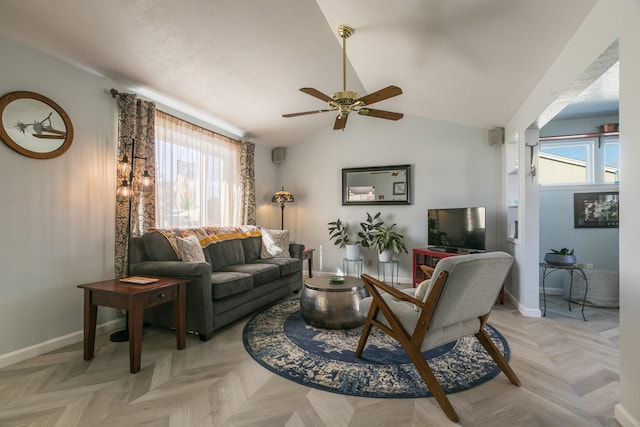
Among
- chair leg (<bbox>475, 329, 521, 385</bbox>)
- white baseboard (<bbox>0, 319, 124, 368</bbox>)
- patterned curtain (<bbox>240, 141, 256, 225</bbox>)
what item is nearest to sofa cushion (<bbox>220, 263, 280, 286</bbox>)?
white baseboard (<bbox>0, 319, 124, 368</bbox>)

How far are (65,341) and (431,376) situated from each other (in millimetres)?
3000

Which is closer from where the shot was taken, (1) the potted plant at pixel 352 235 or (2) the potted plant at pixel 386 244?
(2) the potted plant at pixel 386 244

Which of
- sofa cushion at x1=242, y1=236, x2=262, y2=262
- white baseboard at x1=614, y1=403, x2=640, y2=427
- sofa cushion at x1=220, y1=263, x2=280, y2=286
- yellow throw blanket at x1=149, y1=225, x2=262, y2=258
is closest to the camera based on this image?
white baseboard at x1=614, y1=403, x2=640, y2=427

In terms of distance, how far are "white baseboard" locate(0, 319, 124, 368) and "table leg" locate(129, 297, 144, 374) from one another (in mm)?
930

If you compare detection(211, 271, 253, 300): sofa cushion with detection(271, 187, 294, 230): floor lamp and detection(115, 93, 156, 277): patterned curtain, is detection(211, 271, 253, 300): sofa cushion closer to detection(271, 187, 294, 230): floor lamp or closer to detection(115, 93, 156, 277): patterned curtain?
detection(115, 93, 156, 277): patterned curtain

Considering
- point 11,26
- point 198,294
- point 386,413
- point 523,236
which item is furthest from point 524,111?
point 11,26

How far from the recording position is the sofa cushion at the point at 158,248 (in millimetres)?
3059

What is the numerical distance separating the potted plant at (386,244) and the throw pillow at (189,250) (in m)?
2.75

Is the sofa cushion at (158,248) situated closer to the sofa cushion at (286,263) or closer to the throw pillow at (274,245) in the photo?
the sofa cushion at (286,263)

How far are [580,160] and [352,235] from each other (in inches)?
139

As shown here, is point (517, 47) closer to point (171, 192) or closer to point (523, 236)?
point (523, 236)

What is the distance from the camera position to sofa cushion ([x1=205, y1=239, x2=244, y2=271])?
3.62m

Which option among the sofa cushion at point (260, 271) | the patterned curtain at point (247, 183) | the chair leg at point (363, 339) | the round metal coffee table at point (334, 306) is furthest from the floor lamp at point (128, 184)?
the chair leg at point (363, 339)

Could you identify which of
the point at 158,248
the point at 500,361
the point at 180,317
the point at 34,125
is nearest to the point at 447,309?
the point at 500,361
